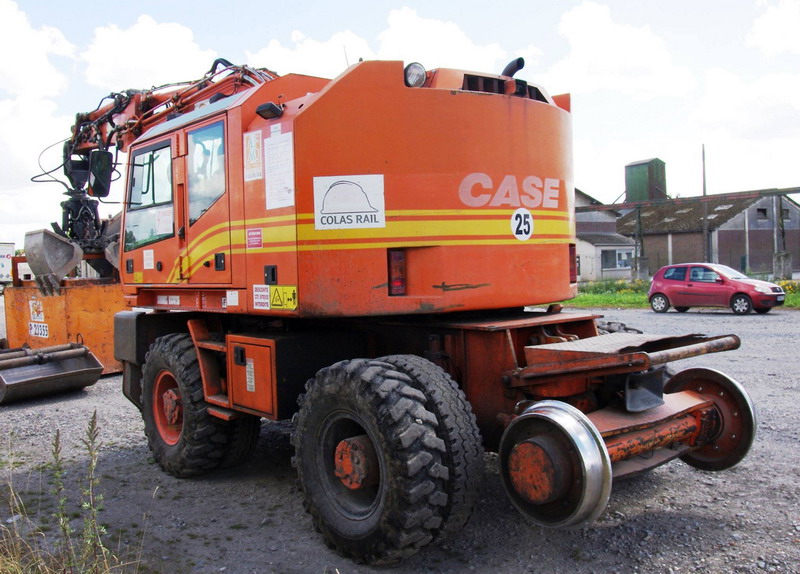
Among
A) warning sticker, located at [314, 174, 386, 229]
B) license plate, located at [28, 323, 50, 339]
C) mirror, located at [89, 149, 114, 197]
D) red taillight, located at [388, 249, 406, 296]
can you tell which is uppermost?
mirror, located at [89, 149, 114, 197]

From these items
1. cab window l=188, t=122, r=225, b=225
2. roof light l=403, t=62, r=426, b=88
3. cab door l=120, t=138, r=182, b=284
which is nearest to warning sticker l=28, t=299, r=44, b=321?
cab door l=120, t=138, r=182, b=284

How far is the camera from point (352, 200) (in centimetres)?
461

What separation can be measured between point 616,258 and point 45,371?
40195mm

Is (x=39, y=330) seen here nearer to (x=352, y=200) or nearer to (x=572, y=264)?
(x=352, y=200)

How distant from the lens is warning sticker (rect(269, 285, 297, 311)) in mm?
4715

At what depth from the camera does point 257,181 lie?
4992 millimetres

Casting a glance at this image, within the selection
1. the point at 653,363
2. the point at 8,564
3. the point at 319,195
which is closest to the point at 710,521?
the point at 653,363

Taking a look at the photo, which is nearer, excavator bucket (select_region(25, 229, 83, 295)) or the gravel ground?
the gravel ground

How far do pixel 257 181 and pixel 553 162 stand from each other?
2129mm

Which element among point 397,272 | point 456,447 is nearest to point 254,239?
point 397,272

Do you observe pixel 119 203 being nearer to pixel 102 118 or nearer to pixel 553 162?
pixel 102 118

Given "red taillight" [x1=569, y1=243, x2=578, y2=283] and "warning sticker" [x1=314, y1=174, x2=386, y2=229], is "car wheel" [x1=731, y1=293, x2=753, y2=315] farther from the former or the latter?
"warning sticker" [x1=314, y1=174, x2=386, y2=229]

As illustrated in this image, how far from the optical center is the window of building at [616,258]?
4450 cm

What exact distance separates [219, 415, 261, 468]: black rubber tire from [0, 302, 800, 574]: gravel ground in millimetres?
158
